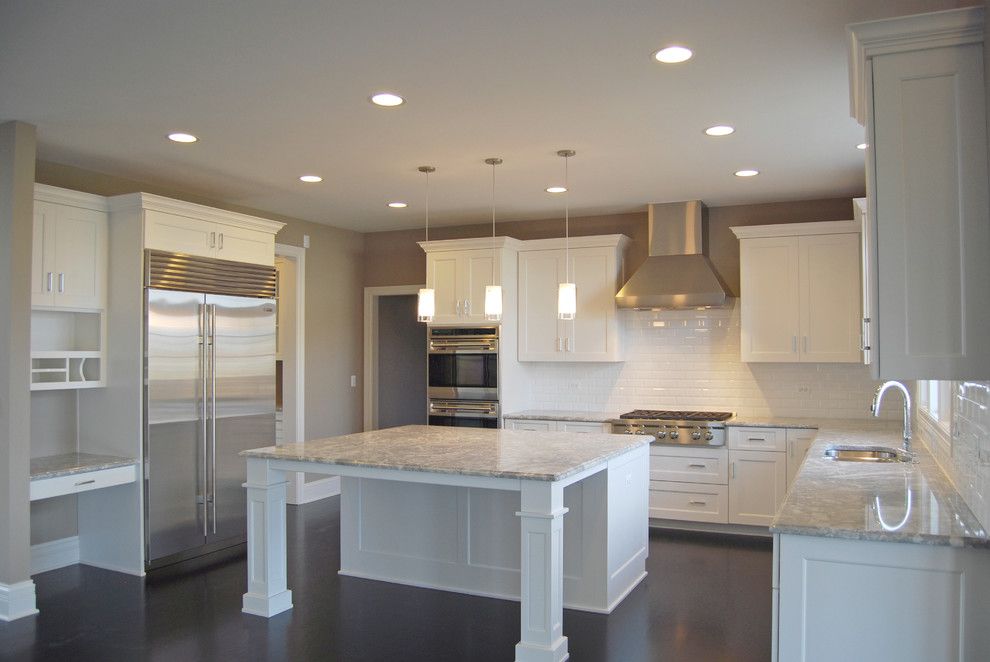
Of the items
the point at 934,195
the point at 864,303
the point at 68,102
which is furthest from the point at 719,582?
the point at 68,102

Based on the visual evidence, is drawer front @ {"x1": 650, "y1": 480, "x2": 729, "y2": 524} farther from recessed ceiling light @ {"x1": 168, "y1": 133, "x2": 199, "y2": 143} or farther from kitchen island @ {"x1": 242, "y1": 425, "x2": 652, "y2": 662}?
recessed ceiling light @ {"x1": 168, "y1": 133, "x2": 199, "y2": 143}

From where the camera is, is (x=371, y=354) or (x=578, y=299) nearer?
(x=578, y=299)

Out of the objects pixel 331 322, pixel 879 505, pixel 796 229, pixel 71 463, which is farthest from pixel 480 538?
pixel 331 322

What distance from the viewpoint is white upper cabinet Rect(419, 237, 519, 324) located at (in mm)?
6918

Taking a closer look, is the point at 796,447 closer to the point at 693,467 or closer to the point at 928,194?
the point at 693,467

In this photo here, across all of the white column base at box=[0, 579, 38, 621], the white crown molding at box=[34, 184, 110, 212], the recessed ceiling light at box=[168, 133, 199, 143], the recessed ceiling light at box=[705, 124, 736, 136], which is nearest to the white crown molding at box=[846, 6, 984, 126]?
the recessed ceiling light at box=[705, 124, 736, 136]

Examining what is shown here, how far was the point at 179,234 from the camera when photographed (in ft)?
17.5

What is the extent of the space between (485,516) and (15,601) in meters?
2.57

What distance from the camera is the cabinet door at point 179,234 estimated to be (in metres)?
5.14

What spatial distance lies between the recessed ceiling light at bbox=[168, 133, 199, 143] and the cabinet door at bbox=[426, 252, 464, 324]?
2.82 metres

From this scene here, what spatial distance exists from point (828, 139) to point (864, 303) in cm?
146

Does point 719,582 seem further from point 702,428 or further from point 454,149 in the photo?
point 454,149

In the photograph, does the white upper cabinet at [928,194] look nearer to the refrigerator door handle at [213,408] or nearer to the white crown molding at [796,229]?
the white crown molding at [796,229]

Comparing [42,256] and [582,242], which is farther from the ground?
[582,242]
